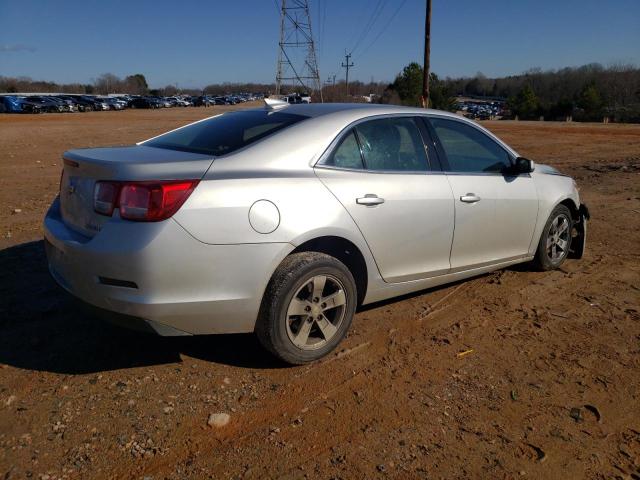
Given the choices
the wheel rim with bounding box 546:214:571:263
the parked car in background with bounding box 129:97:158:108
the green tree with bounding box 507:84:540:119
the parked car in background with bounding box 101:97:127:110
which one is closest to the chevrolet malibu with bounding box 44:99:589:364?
the wheel rim with bounding box 546:214:571:263

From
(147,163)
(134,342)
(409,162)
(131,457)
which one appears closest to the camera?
(131,457)

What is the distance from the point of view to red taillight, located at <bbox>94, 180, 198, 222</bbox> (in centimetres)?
294

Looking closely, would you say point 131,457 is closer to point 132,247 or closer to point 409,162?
point 132,247

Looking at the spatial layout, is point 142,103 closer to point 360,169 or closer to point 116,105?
point 116,105

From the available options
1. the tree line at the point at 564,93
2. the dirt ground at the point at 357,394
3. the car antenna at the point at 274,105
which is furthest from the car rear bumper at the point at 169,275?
the tree line at the point at 564,93

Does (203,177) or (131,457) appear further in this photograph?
(203,177)

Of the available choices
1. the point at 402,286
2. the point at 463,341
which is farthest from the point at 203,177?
the point at 463,341

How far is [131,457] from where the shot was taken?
8.63ft

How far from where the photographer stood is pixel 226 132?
3844mm

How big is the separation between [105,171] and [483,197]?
2.82m

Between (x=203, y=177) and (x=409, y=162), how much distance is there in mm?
1667

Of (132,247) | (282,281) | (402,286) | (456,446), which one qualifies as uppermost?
(132,247)

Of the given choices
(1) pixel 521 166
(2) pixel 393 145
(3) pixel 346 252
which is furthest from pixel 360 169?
(1) pixel 521 166

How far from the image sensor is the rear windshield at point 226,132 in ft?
11.8
